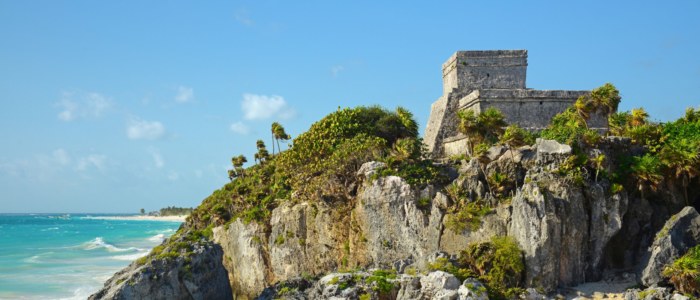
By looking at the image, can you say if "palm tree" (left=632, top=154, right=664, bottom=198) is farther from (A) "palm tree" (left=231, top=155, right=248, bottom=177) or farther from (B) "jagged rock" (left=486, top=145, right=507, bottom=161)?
(A) "palm tree" (left=231, top=155, right=248, bottom=177)

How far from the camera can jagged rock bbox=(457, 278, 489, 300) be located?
64.5ft

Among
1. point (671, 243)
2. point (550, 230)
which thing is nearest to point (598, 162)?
point (550, 230)

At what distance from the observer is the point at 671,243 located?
20.8 m

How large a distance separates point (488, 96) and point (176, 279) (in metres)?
16.1

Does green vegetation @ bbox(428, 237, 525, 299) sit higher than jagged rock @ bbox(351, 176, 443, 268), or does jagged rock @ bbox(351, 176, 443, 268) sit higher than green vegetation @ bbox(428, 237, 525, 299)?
jagged rock @ bbox(351, 176, 443, 268)

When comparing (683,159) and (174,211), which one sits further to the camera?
(174,211)

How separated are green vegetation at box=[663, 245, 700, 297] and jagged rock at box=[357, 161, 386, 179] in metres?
11.0

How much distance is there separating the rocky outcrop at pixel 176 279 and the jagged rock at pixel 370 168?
690cm

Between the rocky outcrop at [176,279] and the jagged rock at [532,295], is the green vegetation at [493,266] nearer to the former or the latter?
the jagged rock at [532,295]

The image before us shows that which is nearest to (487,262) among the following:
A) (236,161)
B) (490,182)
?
(490,182)

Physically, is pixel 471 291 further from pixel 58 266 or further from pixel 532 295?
pixel 58 266

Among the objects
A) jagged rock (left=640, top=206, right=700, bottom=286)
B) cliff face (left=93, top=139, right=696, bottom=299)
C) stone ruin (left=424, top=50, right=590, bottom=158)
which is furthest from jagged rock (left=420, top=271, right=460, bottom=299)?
stone ruin (left=424, top=50, right=590, bottom=158)

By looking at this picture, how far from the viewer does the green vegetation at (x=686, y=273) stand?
1941cm

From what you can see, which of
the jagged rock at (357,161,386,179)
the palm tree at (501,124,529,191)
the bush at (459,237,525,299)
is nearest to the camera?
the bush at (459,237,525,299)
